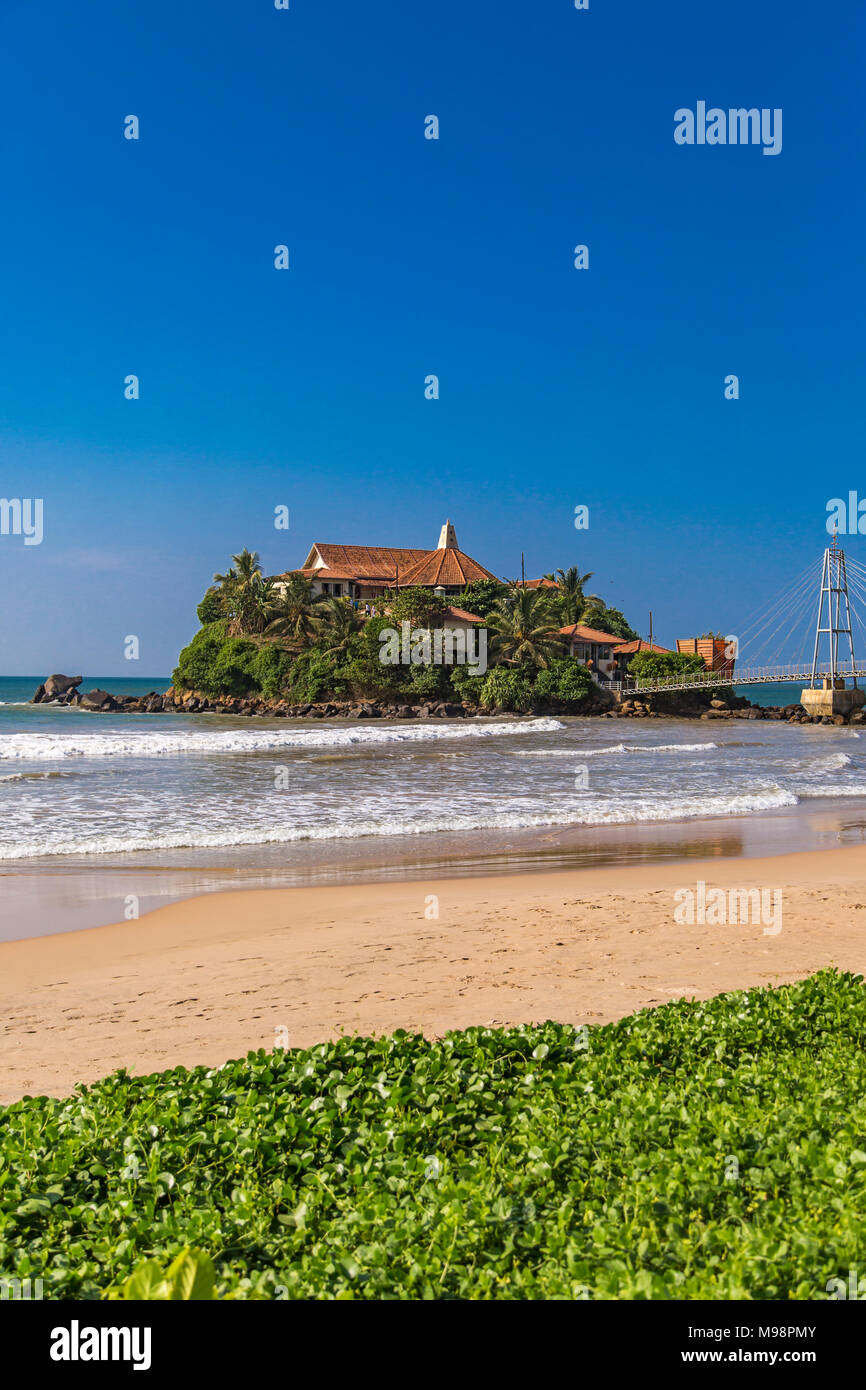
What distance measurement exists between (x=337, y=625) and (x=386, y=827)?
54772 millimetres

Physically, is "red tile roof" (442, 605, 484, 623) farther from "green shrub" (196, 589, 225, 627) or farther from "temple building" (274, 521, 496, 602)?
"green shrub" (196, 589, 225, 627)

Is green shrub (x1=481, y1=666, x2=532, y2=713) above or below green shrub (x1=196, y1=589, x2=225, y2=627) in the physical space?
below

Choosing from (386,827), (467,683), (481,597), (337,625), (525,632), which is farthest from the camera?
(481,597)

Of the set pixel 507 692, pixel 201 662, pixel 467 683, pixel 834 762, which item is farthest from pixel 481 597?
pixel 834 762

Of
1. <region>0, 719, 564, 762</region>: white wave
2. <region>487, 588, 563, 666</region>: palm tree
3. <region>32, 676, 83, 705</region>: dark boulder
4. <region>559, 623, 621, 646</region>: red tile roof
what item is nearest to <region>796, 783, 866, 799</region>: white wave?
<region>0, 719, 564, 762</region>: white wave

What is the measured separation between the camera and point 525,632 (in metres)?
67.9

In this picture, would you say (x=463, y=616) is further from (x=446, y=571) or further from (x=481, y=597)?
(x=446, y=571)

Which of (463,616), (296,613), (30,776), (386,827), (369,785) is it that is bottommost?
(386,827)

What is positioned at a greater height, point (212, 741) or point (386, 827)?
point (212, 741)

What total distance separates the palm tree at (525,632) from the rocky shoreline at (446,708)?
437 cm

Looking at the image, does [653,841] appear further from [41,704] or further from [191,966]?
[41,704]

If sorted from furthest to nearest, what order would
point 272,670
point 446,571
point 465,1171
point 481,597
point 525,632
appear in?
→ point 446,571, point 481,597, point 272,670, point 525,632, point 465,1171

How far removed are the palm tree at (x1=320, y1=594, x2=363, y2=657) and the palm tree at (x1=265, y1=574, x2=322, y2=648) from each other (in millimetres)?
896

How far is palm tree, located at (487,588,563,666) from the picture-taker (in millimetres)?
67000
